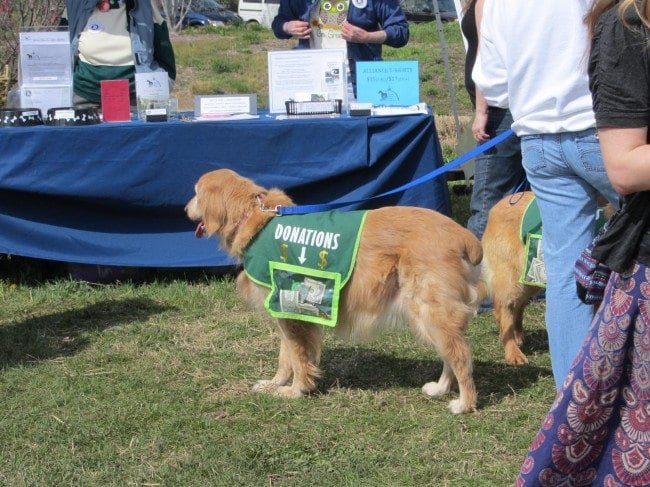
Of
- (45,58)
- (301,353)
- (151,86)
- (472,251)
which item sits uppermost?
(45,58)

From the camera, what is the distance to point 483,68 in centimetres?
393

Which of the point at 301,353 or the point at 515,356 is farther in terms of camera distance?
the point at 515,356

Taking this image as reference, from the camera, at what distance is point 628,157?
1866mm

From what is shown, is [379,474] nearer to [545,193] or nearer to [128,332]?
[545,193]

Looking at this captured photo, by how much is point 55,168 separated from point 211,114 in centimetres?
98

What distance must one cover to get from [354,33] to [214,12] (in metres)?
32.3

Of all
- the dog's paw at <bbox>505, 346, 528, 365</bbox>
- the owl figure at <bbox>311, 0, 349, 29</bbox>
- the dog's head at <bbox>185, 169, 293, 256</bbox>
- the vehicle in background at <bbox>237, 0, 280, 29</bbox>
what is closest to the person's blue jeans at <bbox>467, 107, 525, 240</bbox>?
the dog's paw at <bbox>505, 346, 528, 365</bbox>

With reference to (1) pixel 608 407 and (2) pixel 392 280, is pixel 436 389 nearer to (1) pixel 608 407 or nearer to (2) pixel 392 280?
(2) pixel 392 280

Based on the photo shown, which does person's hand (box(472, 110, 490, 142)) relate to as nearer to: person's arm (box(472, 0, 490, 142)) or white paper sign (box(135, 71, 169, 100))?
person's arm (box(472, 0, 490, 142))

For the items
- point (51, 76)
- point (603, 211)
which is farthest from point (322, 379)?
point (51, 76)

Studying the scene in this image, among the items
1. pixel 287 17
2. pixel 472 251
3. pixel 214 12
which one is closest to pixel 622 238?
pixel 472 251

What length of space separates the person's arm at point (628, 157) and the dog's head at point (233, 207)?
209 centimetres

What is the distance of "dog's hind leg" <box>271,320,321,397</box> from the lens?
389cm

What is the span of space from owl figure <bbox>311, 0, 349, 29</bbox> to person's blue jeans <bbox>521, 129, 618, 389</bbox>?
11.1 ft
